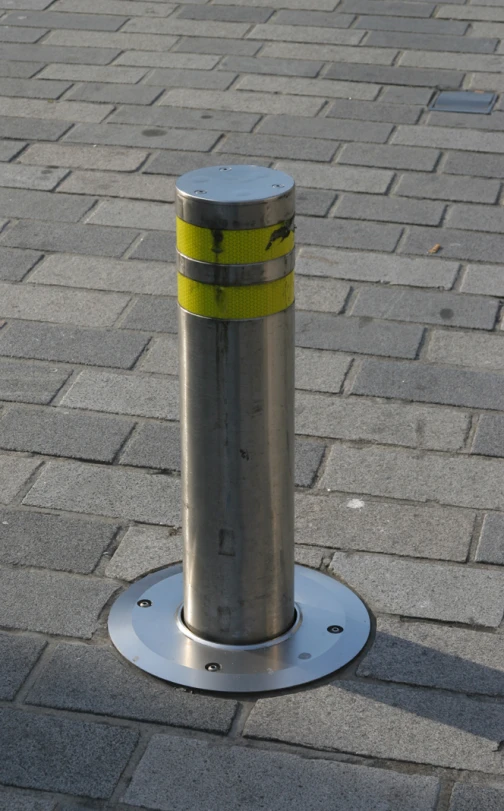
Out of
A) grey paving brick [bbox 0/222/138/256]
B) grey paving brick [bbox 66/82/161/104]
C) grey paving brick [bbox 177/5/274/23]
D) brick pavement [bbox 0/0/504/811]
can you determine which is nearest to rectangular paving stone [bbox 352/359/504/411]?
brick pavement [bbox 0/0/504/811]

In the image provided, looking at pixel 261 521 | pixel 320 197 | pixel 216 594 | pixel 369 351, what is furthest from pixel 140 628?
pixel 320 197

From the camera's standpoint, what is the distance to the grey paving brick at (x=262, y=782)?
2.68 metres

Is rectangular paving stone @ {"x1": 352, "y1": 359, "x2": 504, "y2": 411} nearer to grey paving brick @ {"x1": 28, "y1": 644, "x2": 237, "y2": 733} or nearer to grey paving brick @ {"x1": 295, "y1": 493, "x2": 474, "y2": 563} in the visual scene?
grey paving brick @ {"x1": 295, "y1": 493, "x2": 474, "y2": 563}

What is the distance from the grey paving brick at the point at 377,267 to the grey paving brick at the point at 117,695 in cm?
270

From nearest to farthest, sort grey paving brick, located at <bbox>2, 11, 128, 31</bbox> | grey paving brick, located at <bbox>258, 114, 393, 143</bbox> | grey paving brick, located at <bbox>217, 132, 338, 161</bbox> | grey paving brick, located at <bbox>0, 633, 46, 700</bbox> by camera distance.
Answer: grey paving brick, located at <bbox>0, 633, 46, 700</bbox>
grey paving brick, located at <bbox>217, 132, 338, 161</bbox>
grey paving brick, located at <bbox>258, 114, 393, 143</bbox>
grey paving brick, located at <bbox>2, 11, 128, 31</bbox>

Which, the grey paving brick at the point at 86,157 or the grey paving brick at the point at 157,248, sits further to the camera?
the grey paving brick at the point at 86,157

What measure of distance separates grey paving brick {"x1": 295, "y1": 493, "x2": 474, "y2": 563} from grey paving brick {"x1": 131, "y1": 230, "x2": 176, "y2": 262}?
6.69 feet

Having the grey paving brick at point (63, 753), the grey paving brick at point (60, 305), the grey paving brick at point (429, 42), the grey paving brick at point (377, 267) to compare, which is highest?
the grey paving brick at point (63, 753)

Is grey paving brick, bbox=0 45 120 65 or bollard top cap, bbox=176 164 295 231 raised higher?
bollard top cap, bbox=176 164 295 231

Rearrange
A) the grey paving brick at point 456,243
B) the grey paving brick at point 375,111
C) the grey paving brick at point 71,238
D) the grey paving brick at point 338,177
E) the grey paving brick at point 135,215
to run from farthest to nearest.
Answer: the grey paving brick at point 375,111, the grey paving brick at point 338,177, the grey paving brick at point 135,215, the grey paving brick at point 71,238, the grey paving brick at point 456,243

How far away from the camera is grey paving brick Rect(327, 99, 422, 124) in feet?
23.7

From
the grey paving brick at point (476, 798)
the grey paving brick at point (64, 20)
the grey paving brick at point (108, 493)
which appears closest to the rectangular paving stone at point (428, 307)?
the grey paving brick at point (108, 493)

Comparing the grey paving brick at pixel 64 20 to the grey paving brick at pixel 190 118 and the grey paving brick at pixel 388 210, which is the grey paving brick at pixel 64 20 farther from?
the grey paving brick at pixel 388 210

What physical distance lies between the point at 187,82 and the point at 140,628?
5349mm
